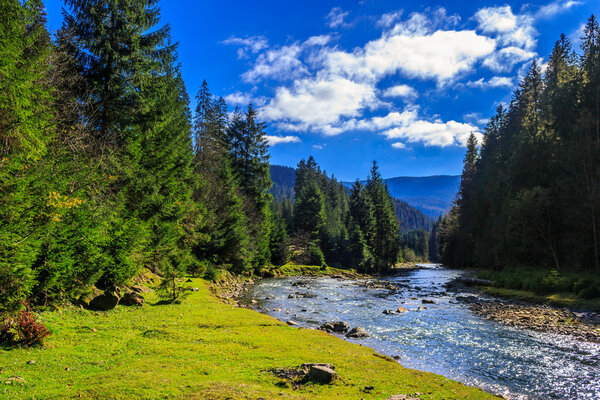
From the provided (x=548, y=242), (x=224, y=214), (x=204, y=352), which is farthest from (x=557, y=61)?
(x=204, y=352)

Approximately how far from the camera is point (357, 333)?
55.0 feet

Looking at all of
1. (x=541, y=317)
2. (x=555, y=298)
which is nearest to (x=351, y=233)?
(x=555, y=298)

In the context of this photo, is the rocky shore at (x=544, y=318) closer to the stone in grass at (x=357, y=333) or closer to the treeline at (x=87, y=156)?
the stone in grass at (x=357, y=333)

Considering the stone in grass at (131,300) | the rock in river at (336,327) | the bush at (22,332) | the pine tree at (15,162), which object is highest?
the pine tree at (15,162)

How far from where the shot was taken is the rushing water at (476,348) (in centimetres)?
1055

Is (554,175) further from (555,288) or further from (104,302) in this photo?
(104,302)

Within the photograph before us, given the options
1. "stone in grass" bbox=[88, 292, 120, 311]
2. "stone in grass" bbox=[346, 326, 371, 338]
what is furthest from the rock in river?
"stone in grass" bbox=[88, 292, 120, 311]

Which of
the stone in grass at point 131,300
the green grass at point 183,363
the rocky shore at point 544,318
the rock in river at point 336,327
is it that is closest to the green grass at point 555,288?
the rocky shore at point 544,318

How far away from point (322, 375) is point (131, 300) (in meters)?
13.5

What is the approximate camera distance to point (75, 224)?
12641mm

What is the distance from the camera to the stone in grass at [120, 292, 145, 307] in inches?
675

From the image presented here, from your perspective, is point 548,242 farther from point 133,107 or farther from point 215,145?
point 215,145

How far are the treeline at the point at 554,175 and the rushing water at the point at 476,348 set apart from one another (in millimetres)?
13344

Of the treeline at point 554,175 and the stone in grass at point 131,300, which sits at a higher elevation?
the treeline at point 554,175
